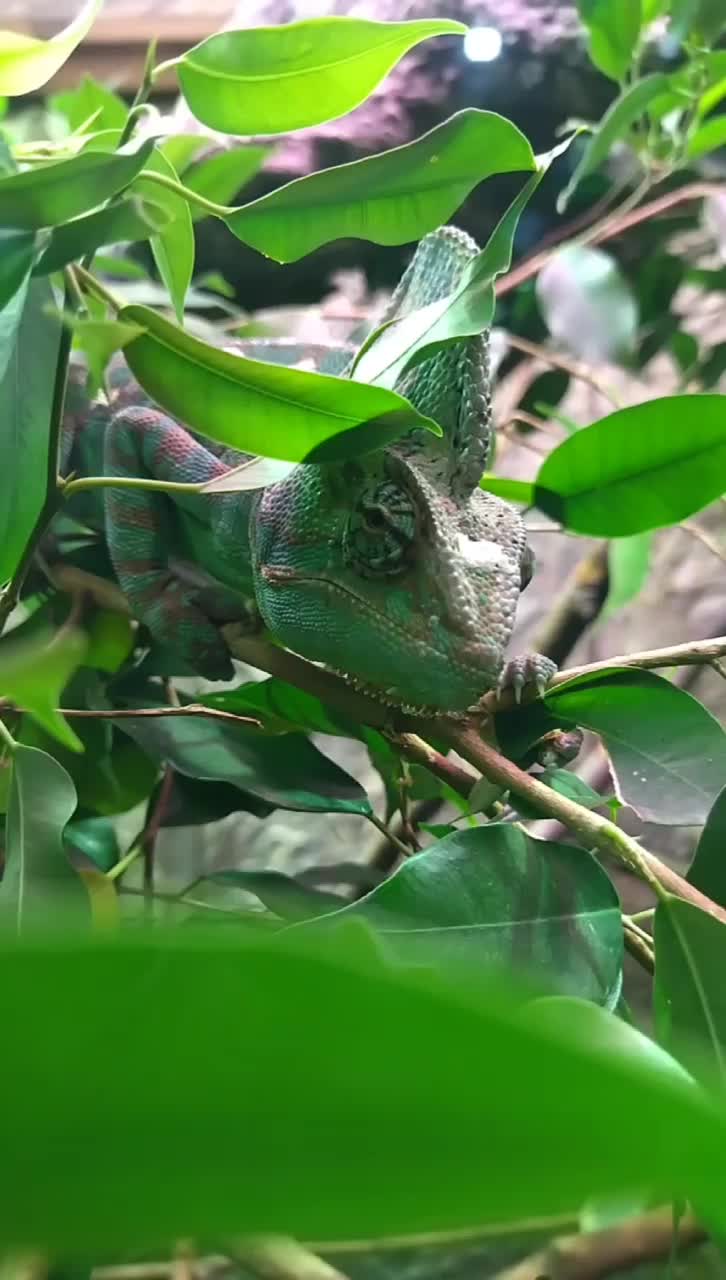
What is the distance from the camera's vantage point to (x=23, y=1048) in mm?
182

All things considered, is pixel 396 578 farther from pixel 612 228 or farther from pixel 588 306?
pixel 612 228

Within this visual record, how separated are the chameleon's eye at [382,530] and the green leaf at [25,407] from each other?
29cm

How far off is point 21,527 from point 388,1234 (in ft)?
1.75

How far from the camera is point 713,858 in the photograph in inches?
26.6

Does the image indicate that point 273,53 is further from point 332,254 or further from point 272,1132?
point 332,254

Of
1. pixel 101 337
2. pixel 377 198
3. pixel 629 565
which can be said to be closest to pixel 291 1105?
pixel 101 337

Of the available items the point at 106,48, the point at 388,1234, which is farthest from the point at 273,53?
the point at 106,48

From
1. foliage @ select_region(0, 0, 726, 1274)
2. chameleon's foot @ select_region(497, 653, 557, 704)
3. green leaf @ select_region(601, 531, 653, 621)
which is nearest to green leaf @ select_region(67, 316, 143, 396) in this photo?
foliage @ select_region(0, 0, 726, 1274)

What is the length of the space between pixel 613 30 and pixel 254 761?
3.88 ft

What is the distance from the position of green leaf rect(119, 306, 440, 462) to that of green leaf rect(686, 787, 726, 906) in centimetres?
31

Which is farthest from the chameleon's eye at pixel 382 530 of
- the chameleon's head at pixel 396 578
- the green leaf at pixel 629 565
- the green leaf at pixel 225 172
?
the green leaf at pixel 225 172

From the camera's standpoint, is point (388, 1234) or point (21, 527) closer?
point (388, 1234)

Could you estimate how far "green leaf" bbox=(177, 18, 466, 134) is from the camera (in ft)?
2.27

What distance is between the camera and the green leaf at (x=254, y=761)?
910 mm
